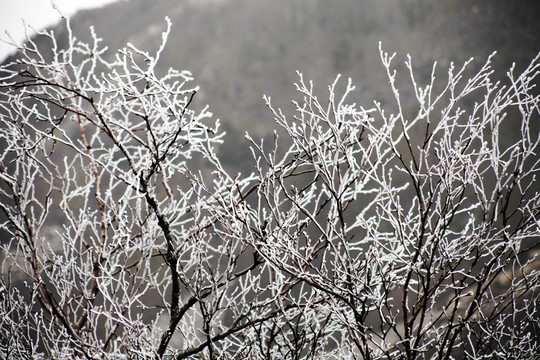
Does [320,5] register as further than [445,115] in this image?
Yes

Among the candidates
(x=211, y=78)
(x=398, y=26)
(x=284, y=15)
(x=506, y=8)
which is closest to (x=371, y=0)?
(x=398, y=26)

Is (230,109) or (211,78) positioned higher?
(211,78)

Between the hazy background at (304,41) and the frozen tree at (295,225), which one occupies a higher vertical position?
the hazy background at (304,41)

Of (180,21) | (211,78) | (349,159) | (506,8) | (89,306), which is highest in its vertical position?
(180,21)

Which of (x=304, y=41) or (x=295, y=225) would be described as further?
(x=304, y=41)

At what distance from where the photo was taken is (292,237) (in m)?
2.51

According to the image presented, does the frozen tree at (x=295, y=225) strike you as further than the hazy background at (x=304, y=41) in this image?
No

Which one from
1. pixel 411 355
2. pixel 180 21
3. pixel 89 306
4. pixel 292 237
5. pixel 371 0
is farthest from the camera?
pixel 180 21

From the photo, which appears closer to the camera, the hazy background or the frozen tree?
the frozen tree

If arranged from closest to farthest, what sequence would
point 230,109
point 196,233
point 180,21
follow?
point 196,233 < point 230,109 < point 180,21

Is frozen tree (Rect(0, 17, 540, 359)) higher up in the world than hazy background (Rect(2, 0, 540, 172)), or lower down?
lower down

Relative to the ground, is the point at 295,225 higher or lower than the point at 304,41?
lower

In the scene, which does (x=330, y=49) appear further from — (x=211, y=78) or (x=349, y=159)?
(x=349, y=159)

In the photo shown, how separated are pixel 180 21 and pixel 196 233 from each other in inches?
1140
